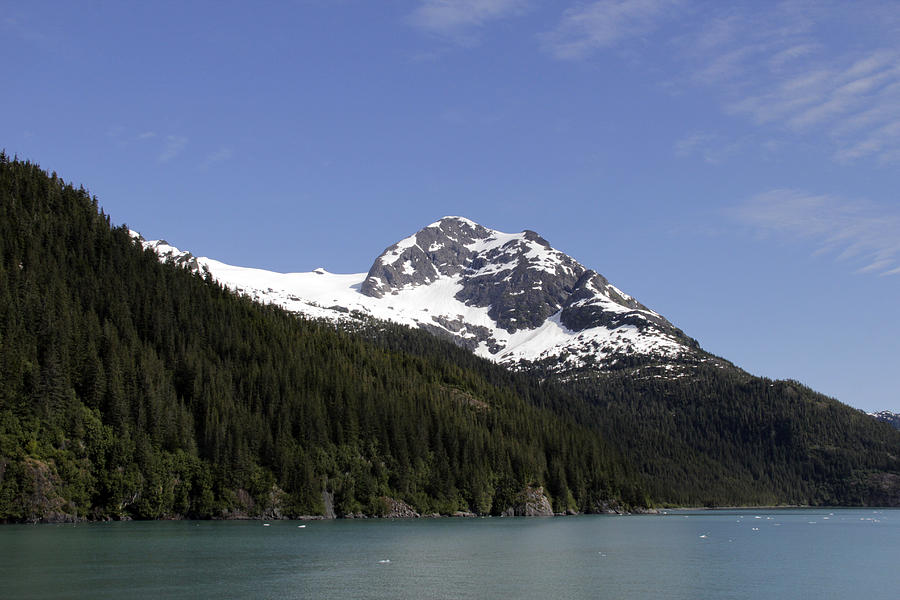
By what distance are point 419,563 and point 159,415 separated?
253 ft

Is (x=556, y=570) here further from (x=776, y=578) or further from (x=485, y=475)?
(x=485, y=475)

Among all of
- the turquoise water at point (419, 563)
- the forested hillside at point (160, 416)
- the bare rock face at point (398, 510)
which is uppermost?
the forested hillside at point (160, 416)

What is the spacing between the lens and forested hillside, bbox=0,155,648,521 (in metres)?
132

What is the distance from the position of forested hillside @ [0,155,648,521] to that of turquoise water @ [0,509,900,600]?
9.40 meters

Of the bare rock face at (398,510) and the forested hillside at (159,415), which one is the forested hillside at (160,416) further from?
the bare rock face at (398,510)

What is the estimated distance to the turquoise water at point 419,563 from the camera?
234 feet

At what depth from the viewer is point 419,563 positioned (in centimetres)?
9056

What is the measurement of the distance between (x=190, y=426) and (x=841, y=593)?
376 feet

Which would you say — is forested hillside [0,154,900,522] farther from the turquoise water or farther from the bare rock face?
the turquoise water

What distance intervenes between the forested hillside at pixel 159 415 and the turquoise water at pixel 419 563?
9.40 meters

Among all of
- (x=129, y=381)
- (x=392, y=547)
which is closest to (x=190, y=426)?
(x=129, y=381)

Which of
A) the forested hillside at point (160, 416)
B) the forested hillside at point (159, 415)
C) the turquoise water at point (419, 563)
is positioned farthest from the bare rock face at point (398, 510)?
the turquoise water at point (419, 563)

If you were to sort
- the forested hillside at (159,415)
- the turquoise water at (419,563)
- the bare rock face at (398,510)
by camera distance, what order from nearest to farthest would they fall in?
the turquoise water at (419,563) → the forested hillside at (159,415) → the bare rock face at (398,510)

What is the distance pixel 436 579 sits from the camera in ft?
259
